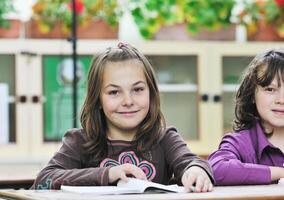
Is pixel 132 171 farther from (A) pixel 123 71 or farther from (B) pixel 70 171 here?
(A) pixel 123 71

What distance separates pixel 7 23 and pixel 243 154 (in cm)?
221

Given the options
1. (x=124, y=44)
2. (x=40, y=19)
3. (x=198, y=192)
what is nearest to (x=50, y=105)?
(x=40, y=19)

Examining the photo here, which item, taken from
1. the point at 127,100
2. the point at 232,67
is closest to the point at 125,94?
the point at 127,100

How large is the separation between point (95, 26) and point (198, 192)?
255 cm

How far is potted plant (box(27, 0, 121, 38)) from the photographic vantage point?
344 cm

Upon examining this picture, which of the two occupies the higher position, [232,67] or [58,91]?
[232,67]

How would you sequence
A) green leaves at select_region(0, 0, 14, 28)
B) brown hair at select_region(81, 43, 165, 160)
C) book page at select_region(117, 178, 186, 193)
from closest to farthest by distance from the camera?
book page at select_region(117, 178, 186, 193)
brown hair at select_region(81, 43, 165, 160)
green leaves at select_region(0, 0, 14, 28)

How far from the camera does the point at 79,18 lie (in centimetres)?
347

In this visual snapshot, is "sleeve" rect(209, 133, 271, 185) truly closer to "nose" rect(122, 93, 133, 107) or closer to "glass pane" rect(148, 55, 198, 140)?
"nose" rect(122, 93, 133, 107)

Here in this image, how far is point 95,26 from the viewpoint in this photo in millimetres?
3514

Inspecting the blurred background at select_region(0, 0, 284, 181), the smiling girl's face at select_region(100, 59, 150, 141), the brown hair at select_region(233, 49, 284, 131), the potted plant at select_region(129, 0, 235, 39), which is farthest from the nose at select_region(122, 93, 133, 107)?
the potted plant at select_region(129, 0, 235, 39)

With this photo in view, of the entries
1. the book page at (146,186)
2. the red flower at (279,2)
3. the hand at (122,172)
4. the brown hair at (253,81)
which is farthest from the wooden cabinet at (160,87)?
the book page at (146,186)

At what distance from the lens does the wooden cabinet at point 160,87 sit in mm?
3383

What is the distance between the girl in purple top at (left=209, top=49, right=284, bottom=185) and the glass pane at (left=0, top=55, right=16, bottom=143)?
2.08 metres
